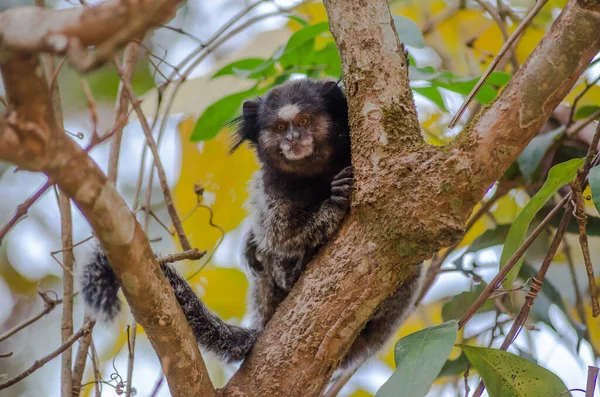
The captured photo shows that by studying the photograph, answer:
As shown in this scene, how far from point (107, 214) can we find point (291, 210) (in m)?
1.64

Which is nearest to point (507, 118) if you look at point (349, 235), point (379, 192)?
point (379, 192)

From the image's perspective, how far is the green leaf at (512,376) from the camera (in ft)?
8.43

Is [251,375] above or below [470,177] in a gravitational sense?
below

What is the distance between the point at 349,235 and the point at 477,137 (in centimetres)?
57

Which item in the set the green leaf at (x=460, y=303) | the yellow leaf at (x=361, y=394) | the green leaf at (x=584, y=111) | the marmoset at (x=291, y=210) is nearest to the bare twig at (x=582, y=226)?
the marmoset at (x=291, y=210)

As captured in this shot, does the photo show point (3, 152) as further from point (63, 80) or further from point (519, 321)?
point (63, 80)

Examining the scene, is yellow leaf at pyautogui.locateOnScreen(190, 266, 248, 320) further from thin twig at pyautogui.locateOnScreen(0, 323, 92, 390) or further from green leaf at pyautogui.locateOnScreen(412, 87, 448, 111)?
green leaf at pyautogui.locateOnScreen(412, 87, 448, 111)

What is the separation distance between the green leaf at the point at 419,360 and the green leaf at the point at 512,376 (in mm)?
370

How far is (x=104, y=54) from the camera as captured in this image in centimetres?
109

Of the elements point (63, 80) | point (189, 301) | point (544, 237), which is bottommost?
point (189, 301)

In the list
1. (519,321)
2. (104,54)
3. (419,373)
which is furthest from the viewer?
(519,321)

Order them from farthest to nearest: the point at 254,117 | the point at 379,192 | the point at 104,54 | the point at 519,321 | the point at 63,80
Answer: the point at 63,80 → the point at 254,117 → the point at 519,321 → the point at 379,192 → the point at 104,54

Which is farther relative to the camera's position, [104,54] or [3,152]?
[3,152]

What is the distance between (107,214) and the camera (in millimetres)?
1710
